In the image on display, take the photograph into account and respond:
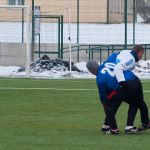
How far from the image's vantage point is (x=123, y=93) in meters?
13.8

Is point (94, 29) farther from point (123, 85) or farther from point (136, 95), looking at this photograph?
point (123, 85)

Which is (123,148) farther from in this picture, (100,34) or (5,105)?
(100,34)

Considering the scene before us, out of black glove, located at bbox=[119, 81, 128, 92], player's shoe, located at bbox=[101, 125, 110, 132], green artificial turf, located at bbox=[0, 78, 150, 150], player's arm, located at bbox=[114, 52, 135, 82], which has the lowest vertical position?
green artificial turf, located at bbox=[0, 78, 150, 150]

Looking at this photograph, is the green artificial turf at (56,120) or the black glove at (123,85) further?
the black glove at (123,85)

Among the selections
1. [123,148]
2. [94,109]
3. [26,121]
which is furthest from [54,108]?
[123,148]

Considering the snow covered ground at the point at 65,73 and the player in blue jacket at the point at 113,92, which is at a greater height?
the player in blue jacket at the point at 113,92

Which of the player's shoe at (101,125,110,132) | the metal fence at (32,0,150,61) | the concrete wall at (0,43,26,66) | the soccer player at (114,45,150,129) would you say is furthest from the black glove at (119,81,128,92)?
the metal fence at (32,0,150,61)

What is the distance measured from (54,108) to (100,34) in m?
19.3

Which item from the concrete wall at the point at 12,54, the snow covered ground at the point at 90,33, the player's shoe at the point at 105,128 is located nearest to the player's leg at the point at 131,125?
the player's shoe at the point at 105,128

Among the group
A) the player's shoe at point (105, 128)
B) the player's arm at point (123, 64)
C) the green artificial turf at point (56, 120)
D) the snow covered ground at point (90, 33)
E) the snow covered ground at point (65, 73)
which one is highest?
the snow covered ground at point (90, 33)

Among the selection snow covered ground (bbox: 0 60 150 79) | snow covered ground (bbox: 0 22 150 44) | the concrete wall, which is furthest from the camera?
snow covered ground (bbox: 0 22 150 44)

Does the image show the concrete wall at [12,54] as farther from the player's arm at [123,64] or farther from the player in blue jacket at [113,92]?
the player's arm at [123,64]

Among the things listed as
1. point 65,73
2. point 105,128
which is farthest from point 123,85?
point 65,73

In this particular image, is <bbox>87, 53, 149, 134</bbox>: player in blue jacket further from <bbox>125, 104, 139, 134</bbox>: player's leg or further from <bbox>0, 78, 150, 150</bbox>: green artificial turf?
<bbox>0, 78, 150, 150</bbox>: green artificial turf
